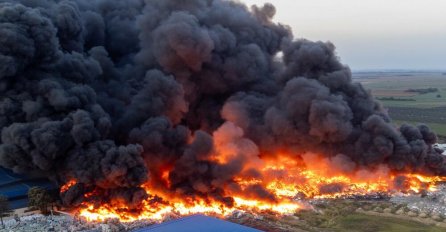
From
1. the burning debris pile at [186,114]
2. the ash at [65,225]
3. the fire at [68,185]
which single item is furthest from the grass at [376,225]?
the fire at [68,185]

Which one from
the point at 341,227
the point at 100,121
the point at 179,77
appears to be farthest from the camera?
the point at 179,77

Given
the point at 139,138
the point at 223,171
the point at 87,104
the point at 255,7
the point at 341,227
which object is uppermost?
the point at 255,7

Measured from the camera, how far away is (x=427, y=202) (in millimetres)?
43844

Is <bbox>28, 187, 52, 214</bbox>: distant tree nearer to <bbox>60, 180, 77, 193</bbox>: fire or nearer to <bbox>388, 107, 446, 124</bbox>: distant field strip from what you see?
<bbox>60, 180, 77, 193</bbox>: fire

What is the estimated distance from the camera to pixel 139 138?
43969mm

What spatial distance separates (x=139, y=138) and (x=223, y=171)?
7421 millimetres

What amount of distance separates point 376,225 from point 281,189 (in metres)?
11.1

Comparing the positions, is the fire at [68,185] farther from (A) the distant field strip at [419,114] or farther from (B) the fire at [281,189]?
(A) the distant field strip at [419,114]

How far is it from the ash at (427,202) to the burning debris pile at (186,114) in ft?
7.29

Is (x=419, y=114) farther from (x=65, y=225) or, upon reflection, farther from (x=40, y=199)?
(x=65, y=225)

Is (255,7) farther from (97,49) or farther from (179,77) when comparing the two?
(97,49)

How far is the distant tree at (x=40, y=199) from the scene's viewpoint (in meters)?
42.0

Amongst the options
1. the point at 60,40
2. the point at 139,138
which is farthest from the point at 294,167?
the point at 60,40

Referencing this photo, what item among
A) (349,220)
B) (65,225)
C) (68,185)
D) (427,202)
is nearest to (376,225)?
(349,220)
